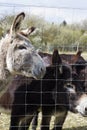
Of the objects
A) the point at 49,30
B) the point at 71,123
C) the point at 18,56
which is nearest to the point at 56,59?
the point at 18,56

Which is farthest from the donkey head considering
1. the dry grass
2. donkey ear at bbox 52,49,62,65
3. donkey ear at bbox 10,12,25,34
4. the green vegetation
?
the dry grass

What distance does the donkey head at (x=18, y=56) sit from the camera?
4.82m

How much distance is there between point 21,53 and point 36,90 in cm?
130

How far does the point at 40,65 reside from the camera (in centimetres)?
480

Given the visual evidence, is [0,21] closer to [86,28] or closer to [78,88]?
[86,28]

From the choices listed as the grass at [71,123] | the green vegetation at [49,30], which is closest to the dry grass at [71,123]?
the grass at [71,123]

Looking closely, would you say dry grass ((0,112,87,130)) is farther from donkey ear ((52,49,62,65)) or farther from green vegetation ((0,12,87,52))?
donkey ear ((52,49,62,65))

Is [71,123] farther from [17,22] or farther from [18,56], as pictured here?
[17,22]

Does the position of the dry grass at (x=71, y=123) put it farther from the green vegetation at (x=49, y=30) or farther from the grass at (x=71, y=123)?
the green vegetation at (x=49, y=30)

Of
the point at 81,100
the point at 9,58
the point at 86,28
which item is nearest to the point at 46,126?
the point at 81,100

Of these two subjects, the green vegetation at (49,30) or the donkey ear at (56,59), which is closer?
the donkey ear at (56,59)

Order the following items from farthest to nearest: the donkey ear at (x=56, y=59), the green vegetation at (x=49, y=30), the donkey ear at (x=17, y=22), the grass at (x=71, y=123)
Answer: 1. the grass at (x=71, y=123)
2. the green vegetation at (x=49, y=30)
3. the donkey ear at (x=56, y=59)
4. the donkey ear at (x=17, y=22)

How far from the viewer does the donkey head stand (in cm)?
482

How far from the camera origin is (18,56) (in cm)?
489
